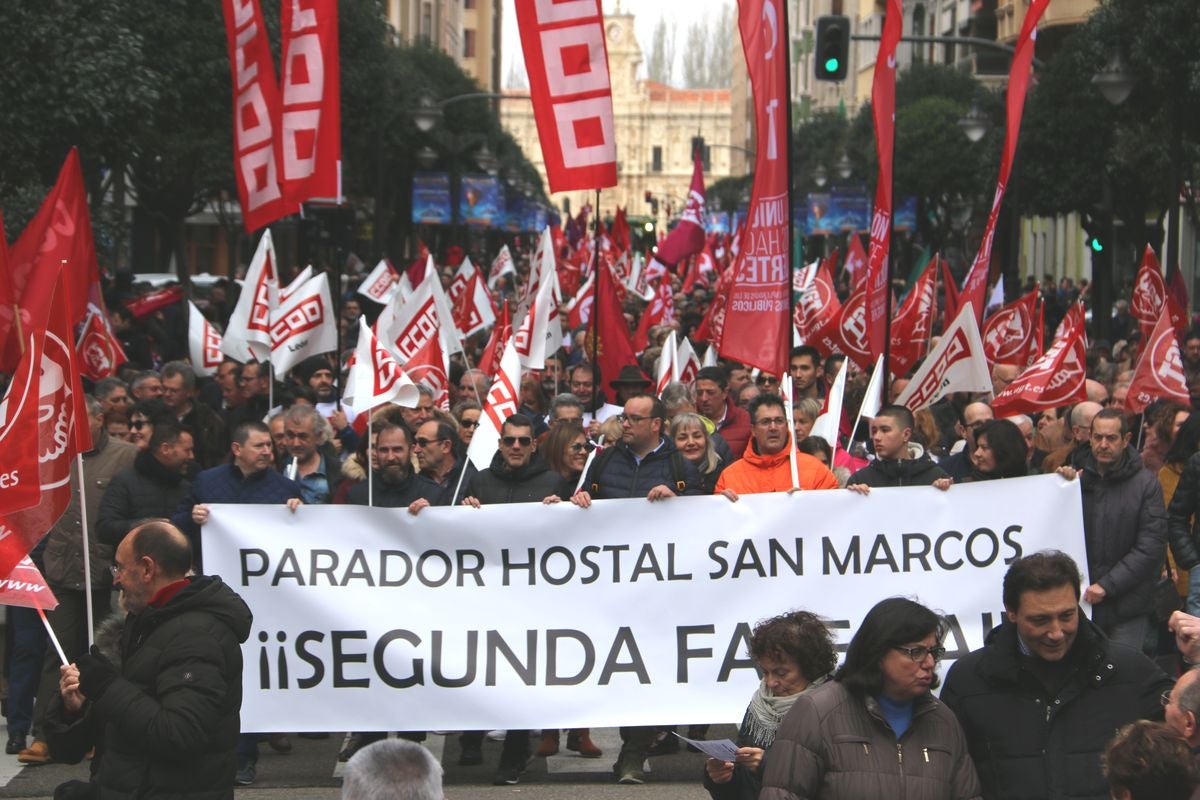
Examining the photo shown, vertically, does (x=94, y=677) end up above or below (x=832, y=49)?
below

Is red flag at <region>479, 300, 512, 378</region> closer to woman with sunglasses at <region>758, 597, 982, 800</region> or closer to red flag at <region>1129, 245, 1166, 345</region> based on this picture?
red flag at <region>1129, 245, 1166, 345</region>

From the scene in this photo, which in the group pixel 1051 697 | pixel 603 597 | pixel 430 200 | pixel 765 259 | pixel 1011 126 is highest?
pixel 430 200

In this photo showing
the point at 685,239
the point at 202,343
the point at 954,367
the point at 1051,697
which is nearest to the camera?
the point at 1051,697

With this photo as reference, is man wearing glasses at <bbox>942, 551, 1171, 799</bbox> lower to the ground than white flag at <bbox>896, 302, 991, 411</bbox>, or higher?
lower

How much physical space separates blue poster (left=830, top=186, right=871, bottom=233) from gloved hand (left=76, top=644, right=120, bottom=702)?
4167 cm

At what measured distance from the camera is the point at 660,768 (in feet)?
27.1

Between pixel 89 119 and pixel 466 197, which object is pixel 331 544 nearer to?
pixel 89 119

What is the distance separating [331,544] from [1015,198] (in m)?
17.3

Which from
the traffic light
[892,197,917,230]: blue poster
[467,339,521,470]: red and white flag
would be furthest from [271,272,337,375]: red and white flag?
[892,197,917,230]: blue poster

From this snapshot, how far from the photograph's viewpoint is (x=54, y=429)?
6.16 metres

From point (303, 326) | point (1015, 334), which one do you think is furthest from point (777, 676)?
point (1015, 334)

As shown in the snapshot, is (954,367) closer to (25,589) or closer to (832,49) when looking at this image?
(25,589)

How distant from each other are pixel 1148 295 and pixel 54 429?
1206 cm

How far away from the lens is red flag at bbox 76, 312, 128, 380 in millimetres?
13453
